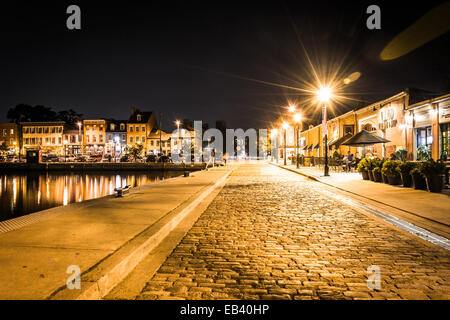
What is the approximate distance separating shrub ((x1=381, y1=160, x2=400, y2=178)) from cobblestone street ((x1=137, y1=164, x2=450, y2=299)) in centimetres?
844

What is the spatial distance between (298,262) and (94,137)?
79.3m

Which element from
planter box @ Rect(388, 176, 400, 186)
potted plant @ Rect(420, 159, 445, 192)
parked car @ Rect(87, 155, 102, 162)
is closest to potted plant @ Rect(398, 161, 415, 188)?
planter box @ Rect(388, 176, 400, 186)

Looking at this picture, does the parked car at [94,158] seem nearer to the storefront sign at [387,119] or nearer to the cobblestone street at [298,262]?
the storefront sign at [387,119]

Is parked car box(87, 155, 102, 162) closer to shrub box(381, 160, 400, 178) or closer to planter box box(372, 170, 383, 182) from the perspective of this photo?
planter box box(372, 170, 383, 182)

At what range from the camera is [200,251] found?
5.12 meters

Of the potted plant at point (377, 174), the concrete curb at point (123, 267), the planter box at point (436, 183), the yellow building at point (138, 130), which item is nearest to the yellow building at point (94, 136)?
the yellow building at point (138, 130)

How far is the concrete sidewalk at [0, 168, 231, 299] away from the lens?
10.8ft

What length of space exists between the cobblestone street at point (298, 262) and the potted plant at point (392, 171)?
850cm

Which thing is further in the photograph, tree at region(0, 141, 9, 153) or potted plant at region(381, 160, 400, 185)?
tree at region(0, 141, 9, 153)

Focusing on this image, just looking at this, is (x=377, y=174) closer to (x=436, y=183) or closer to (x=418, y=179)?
(x=418, y=179)

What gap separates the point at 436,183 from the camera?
38.9 feet

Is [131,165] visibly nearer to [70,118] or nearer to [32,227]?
[32,227]
